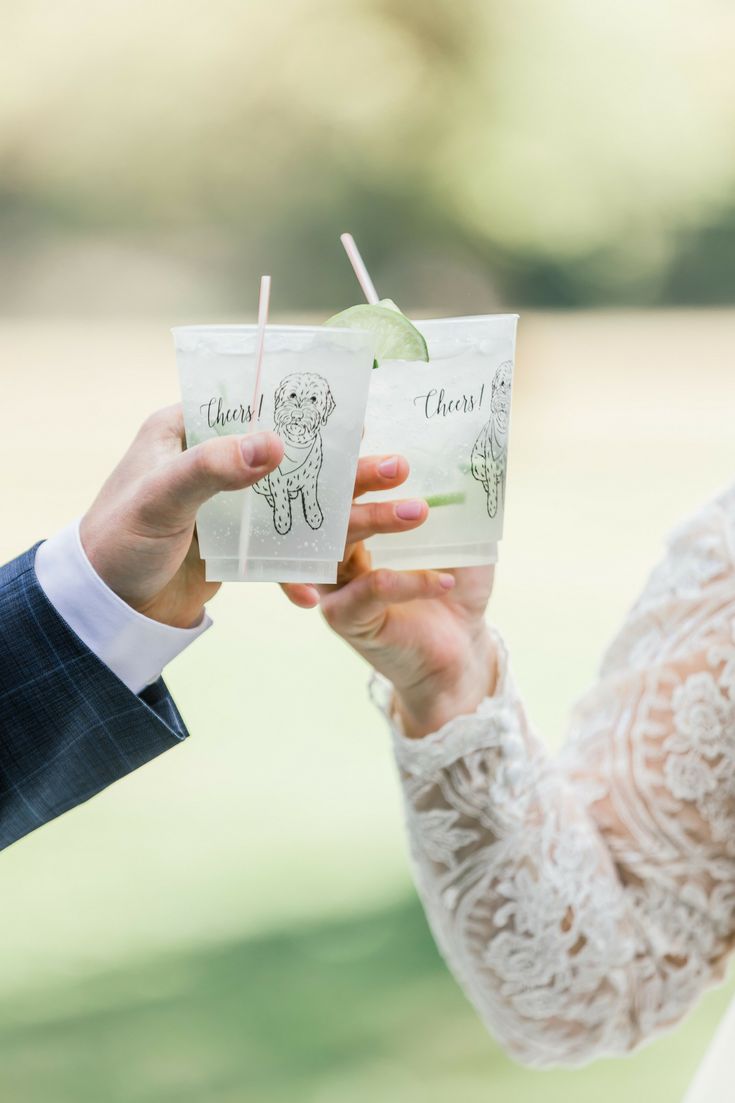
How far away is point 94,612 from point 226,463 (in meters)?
0.17

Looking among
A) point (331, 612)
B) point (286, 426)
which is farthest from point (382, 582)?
point (286, 426)

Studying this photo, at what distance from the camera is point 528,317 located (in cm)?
661

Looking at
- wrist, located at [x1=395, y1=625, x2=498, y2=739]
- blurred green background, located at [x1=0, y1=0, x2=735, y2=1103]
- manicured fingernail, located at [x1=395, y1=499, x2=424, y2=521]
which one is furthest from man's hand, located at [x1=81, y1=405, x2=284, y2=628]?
blurred green background, located at [x1=0, y1=0, x2=735, y2=1103]

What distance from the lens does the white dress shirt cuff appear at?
782 millimetres

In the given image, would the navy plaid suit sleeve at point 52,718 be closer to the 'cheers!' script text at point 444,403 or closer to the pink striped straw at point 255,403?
the pink striped straw at point 255,403

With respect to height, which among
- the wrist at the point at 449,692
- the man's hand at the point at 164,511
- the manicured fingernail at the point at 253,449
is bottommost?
the wrist at the point at 449,692

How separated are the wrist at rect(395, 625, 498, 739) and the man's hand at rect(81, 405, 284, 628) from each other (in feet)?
0.78

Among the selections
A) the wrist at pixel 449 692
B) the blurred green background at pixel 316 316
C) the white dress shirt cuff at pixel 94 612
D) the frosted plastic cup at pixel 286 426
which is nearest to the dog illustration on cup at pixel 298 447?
the frosted plastic cup at pixel 286 426

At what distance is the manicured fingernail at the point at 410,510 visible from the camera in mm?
776

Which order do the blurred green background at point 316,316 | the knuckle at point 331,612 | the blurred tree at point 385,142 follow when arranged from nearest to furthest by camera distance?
the knuckle at point 331,612 < the blurred green background at point 316,316 < the blurred tree at point 385,142

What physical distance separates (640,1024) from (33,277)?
16.4 feet

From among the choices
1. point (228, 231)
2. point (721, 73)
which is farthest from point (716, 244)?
point (228, 231)

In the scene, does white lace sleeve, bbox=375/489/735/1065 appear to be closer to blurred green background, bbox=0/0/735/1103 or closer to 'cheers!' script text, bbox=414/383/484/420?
'cheers!' script text, bbox=414/383/484/420

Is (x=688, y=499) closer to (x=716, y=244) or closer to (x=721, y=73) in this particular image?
(x=716, y=244)
